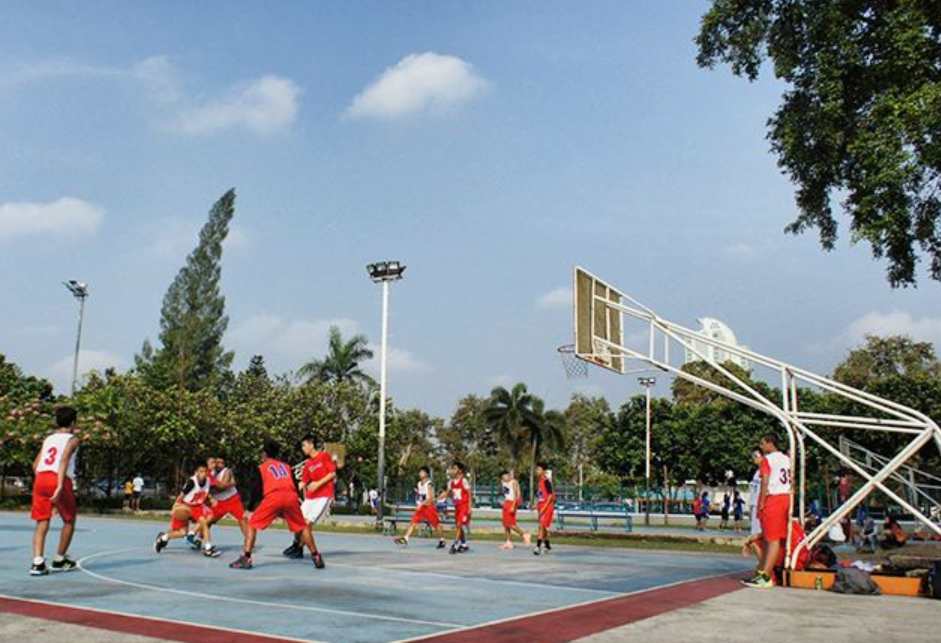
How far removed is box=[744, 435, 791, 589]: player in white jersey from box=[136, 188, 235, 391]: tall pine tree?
5374 centimetres

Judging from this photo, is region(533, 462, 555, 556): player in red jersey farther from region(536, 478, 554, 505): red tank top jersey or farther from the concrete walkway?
the concrete walkway

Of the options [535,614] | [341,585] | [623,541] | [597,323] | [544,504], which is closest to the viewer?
[535,614]

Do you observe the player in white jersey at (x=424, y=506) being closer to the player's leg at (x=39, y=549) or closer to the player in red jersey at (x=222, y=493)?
the player in red jersey at (x=222, y=493)

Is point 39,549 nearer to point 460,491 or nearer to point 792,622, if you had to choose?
point 792,622

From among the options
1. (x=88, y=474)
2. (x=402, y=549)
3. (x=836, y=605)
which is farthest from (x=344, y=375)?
(x=836, y=605)

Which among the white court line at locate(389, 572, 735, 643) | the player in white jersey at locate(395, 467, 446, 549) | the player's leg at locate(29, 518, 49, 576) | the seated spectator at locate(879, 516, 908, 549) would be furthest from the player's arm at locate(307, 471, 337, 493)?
the seated spectator at locate(879, 516, 908, 549)

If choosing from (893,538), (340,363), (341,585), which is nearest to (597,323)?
(341,585)

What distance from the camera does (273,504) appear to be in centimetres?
1200

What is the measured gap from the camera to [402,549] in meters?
17.9

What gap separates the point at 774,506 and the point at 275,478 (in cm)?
681

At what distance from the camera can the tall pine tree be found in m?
→ 61.7

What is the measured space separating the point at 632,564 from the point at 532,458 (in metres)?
50.3

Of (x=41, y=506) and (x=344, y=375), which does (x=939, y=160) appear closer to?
(x=41, y=506)

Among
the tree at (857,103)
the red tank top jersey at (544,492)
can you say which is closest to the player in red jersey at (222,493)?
the red tank top jersey at (544,492)
